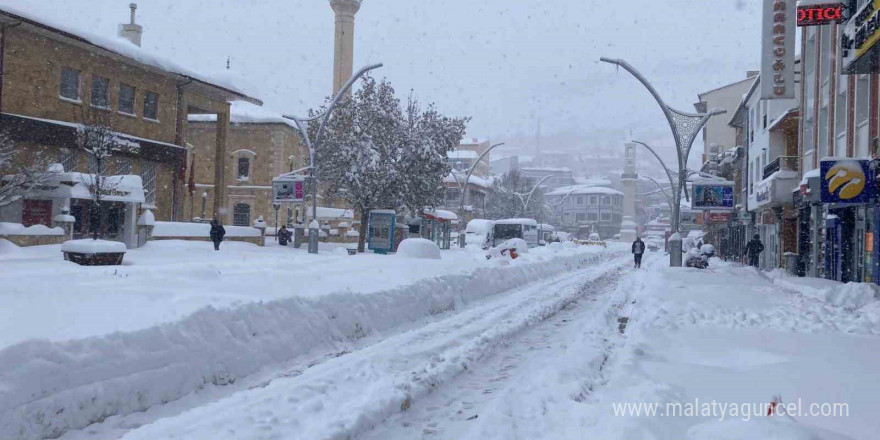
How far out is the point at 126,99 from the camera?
3069 cm

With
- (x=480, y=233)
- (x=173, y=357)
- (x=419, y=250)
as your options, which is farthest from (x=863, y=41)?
(x=480, y=233)

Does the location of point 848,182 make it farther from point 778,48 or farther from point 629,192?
point 629,192

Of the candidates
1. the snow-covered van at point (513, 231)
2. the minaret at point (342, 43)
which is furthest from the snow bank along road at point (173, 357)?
the minaret at point (342, 43)

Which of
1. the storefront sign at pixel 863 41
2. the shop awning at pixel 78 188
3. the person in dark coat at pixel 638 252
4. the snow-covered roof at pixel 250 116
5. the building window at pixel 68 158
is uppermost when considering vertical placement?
the snow-covered roof at pixel 250 116

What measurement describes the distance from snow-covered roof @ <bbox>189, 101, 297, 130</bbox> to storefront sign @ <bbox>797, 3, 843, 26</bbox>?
3890cm

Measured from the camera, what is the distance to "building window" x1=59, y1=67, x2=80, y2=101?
27.5 metres

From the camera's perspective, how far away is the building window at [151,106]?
32.0 m

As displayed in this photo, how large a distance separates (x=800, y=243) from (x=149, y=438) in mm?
29206

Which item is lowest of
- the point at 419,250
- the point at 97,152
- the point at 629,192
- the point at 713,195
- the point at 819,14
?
the point at 419,250

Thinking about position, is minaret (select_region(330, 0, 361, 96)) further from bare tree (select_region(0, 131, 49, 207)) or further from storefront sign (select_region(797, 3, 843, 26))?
storefront sign (select_region(797, 3, 843, 26))

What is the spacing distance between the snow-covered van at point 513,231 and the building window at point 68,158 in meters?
33.2

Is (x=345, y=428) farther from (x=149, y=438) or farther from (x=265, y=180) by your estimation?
(x=265, y=180)

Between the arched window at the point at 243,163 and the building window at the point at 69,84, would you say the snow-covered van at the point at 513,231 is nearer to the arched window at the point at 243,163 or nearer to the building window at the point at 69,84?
the arched window at the point at 243,163

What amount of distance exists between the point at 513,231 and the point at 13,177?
124 ft
